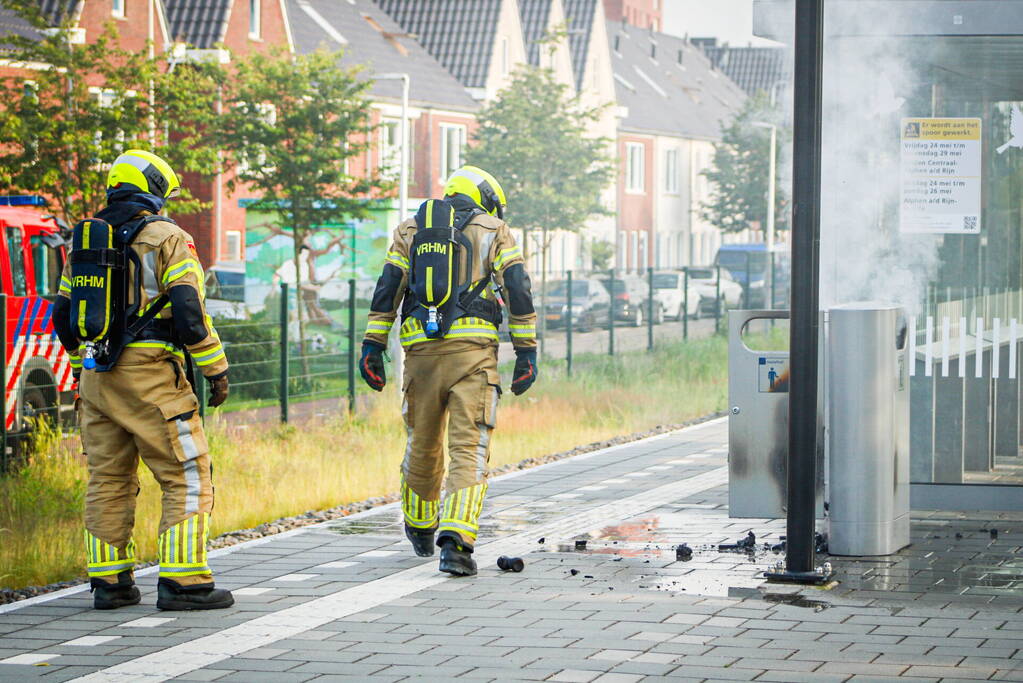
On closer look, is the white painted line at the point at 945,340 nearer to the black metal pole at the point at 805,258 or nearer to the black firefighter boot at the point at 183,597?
the black metal pole at the point at 805,258

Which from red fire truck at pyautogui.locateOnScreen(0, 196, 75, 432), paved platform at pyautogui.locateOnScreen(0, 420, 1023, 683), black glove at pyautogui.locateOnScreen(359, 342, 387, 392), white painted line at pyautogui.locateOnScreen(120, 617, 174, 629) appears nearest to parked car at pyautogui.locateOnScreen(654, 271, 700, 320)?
red fire truck at pyautogui.locateOnScreen(0, 196, 75, 432)

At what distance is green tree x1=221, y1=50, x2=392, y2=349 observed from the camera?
27.2m

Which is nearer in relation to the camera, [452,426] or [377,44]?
[452,426]

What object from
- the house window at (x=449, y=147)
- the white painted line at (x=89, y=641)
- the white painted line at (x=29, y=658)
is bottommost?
the white painted line at (x=89, y=641)

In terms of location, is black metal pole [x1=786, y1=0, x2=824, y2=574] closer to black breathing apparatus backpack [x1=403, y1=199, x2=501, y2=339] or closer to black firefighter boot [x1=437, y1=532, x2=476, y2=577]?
black firefighter boot [x1=437, y1=532, x2=476, y2=577]

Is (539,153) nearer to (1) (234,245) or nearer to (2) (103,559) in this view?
(1) (234,245)

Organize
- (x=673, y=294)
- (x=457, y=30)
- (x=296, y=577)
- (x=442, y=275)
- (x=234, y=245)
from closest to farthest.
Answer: (x=296, y=577) < (x=442, y=275) < (x=234, y=245) < (x=673, y=294) < (x=457, y=30)

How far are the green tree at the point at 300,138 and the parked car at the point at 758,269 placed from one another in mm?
11114

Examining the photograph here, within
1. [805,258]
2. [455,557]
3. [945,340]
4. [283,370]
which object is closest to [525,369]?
[455,557]

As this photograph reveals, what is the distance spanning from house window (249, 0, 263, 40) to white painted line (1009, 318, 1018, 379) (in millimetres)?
34625

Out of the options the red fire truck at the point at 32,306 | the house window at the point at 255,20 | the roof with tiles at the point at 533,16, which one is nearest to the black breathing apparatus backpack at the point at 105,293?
the red fire truck at the point at 32,306

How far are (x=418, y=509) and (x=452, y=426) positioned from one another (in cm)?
58

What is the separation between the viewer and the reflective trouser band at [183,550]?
7.39 meters

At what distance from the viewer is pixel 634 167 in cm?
6556
